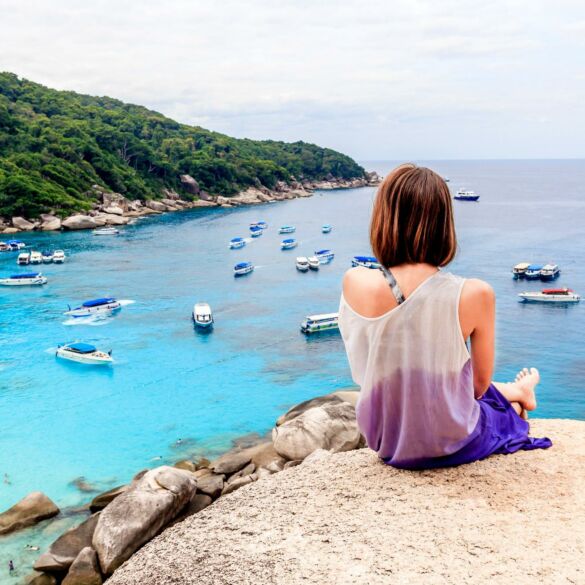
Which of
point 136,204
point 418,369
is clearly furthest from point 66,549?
point 136,204

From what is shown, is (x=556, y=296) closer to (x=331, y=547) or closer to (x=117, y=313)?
(x=117, y=313)

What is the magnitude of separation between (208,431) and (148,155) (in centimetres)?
8426

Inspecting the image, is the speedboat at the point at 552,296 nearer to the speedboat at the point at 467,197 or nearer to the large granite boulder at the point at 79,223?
the large granite boulder at the point at 79,223

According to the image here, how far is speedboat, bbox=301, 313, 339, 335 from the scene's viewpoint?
34.2 meters

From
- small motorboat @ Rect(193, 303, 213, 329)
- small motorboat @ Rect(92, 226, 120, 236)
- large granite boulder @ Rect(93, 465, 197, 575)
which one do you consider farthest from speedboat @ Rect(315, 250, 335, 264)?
large granite boulder @ Rect(93, 465, 197, 575)

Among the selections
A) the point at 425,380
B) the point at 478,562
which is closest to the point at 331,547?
the point at 478,562

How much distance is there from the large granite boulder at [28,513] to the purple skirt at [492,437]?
43.7ft

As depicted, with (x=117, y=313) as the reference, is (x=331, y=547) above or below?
above

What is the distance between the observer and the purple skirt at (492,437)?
480 centimetres

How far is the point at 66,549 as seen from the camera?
12.0m

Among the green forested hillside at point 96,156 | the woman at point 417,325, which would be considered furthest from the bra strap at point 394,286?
the green forested hillside at point 96,156

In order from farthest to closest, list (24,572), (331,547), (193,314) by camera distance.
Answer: (193,314) < (24,572) < (331,547)

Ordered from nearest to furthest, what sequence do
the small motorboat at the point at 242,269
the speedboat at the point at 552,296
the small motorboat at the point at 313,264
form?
1. the speedboat at the point at 552,296
2. the small motorboat at the point at 242,269
3. the small motorboat at the point at 313,264

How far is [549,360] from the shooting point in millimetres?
30453
